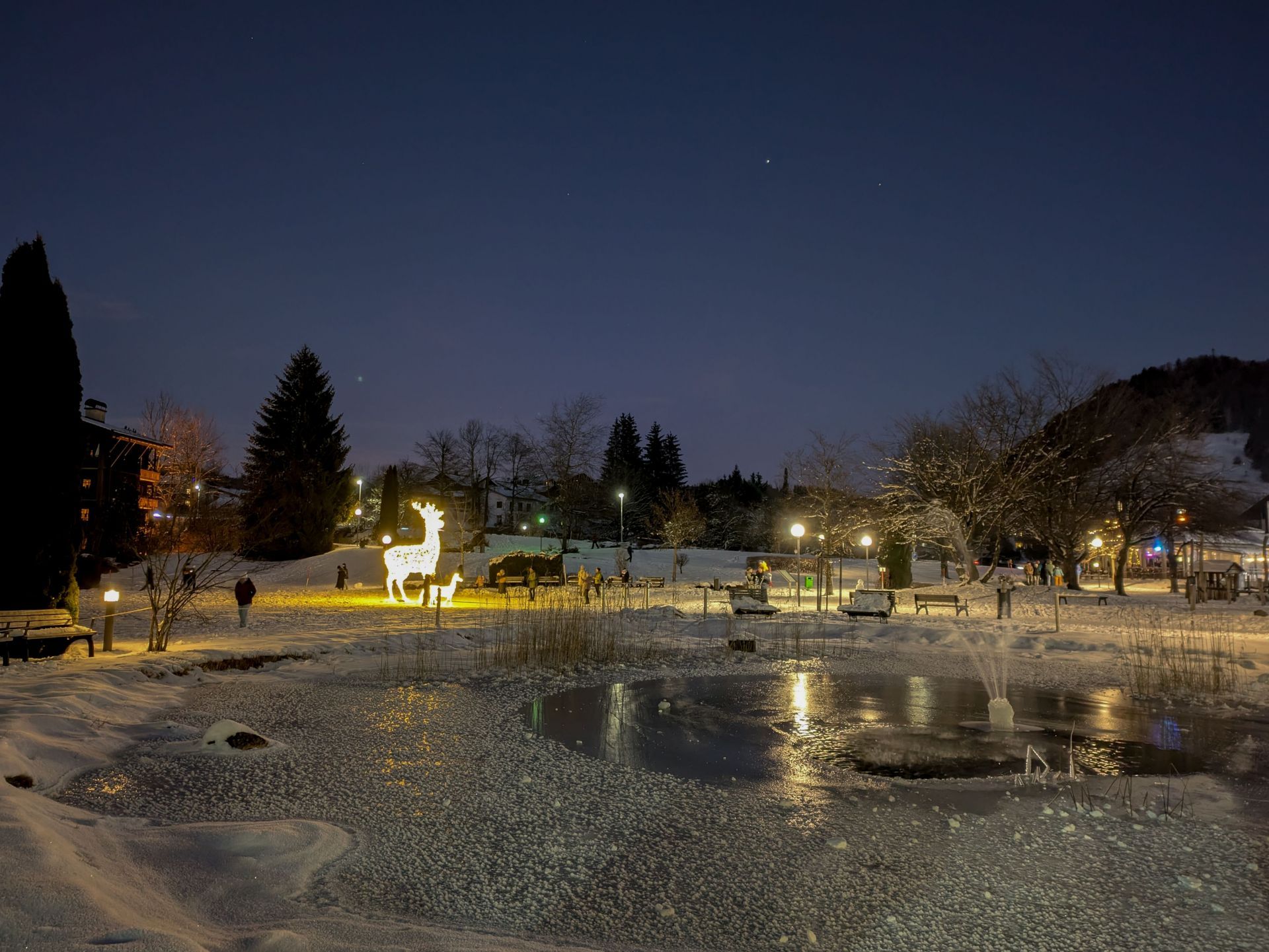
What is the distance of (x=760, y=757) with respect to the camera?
322 inches

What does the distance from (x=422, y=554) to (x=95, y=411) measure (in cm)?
1780

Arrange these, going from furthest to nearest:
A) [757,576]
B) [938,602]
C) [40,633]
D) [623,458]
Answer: [623,458] < [757,576] < [938,602] < [40,633]

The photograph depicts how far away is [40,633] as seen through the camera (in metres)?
13.3

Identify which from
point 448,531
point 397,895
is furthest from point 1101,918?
point 448,531

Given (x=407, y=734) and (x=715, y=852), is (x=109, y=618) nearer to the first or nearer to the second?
(x=407, y=734)

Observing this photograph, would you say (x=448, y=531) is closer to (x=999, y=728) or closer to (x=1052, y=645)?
(x=1052, y=645)

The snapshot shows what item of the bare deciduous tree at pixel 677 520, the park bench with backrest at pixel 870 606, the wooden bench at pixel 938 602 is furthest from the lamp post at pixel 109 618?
the bare deciduous tree at pixel 677 520

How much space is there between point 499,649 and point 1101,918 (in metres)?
11.8

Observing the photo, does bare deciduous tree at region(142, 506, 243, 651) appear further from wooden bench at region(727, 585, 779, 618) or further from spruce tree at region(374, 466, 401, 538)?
spruce tree at region(374, 466, 401, 538)

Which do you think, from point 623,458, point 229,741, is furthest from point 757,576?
point 623,458

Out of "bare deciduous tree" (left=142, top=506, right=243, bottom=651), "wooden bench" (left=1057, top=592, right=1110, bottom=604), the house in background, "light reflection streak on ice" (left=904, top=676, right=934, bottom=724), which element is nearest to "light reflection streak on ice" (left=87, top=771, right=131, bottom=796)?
"bare deciduous tree" (left=142, top=506, right=243, bottom=651)

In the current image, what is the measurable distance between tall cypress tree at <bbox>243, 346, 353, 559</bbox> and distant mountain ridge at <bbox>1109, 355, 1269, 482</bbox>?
272 feet

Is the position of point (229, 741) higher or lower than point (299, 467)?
lower

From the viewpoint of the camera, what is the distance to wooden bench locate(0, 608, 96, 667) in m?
12.6
